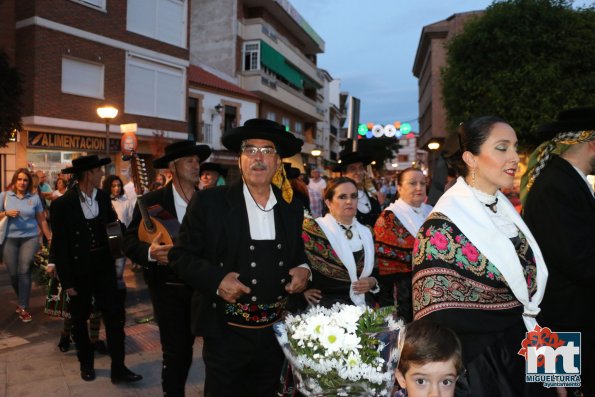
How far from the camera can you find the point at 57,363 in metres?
5.17

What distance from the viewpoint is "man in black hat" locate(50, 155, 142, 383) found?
4.70 m

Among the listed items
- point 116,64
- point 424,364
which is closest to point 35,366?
point 424,364

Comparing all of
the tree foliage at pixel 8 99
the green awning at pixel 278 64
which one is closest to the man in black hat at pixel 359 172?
the tree foliage at pixel 8 99

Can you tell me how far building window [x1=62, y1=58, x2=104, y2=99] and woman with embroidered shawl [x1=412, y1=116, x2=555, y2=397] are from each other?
18.0m

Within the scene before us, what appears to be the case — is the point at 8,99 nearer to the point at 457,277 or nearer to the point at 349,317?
the point at 457,277

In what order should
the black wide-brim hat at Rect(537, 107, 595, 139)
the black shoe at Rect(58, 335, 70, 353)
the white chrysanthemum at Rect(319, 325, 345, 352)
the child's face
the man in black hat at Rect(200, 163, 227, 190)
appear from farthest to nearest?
1. the man in black hat at Rect(200, 163, 227, 190)
2. the black shoe at Rect(58, 335, 70, 353)
3. the black wide-brim hat at Rect(537, 107, 595, 139)
4. the child's face
5. the white chrysanthemum at Rect(319, 325, 345, 352)

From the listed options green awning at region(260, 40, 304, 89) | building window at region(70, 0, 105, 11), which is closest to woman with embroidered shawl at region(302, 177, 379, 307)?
building window at region(70, 0, 105, 11)

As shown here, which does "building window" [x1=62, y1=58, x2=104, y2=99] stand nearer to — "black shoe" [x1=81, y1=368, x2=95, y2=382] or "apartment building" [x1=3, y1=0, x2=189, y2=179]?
"apartment building" [x1=3, y1=0, x2=189, y2=179]

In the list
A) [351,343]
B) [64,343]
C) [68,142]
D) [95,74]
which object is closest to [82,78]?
[95,74]

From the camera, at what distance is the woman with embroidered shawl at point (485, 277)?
239cm

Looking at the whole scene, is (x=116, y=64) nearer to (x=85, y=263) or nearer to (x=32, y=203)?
(x=32, y=203)

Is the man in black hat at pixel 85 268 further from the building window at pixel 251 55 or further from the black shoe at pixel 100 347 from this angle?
the building window at pixel 251 55

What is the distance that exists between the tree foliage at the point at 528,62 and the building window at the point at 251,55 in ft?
39.0

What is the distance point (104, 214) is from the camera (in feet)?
16.8
